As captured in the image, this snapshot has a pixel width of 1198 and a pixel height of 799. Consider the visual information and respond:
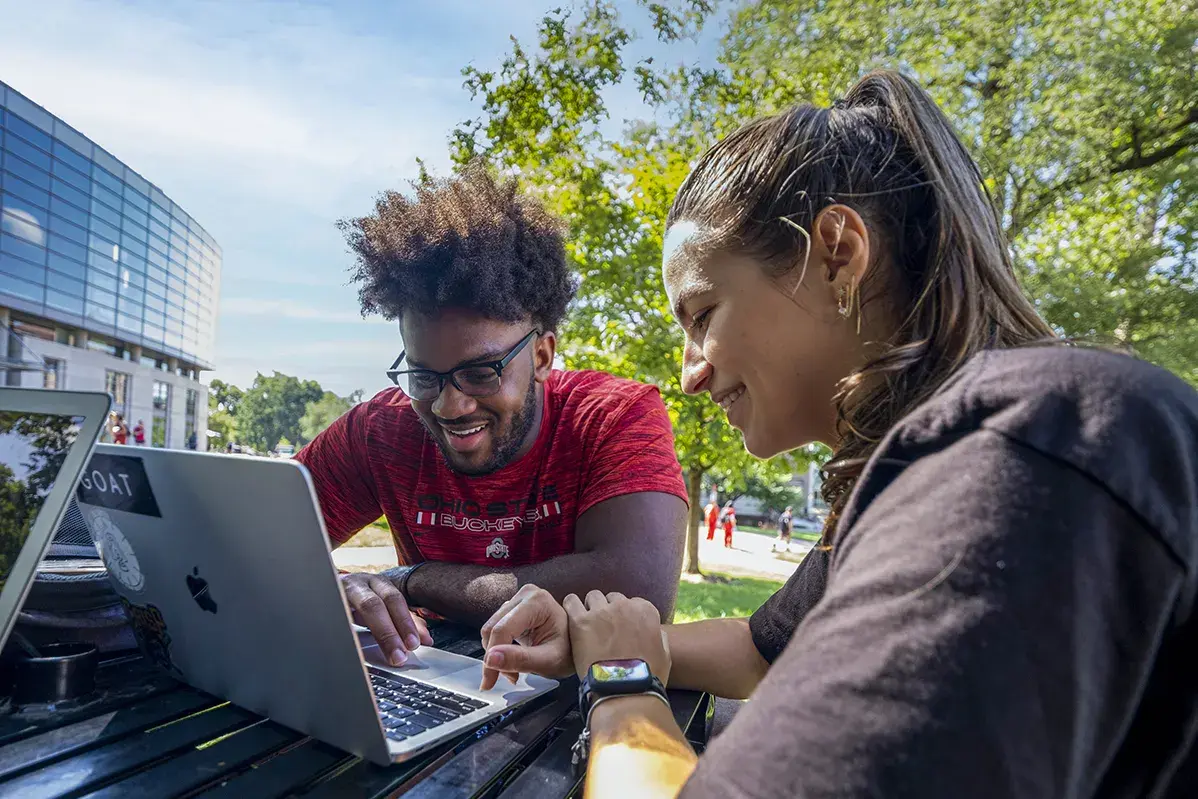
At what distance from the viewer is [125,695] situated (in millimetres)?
1257

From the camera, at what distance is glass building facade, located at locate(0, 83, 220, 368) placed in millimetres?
30984

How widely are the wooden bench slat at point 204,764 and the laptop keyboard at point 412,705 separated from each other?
0.45ft

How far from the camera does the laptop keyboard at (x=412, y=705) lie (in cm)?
111

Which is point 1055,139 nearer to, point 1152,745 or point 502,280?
point 502,280

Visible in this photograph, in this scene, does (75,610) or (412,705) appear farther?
(75,610)

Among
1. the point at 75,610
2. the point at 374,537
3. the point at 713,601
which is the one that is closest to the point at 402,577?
the point at 75,610

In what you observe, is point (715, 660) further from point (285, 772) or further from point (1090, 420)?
point (1090, 420)

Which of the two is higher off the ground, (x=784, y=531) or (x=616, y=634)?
(x=616, y=634)

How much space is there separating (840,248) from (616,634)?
0.74 m

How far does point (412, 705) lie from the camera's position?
121cm

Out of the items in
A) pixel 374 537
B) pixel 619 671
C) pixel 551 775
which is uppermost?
pixel 619 671

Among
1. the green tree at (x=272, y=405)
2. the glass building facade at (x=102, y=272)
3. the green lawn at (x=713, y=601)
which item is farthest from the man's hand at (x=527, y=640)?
the green tree at (x=272, y=405)

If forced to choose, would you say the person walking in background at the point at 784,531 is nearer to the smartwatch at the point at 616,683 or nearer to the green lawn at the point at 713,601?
the green lawn at the point at 713,601

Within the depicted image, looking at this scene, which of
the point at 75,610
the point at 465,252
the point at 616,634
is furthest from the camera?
the point at 465,252
